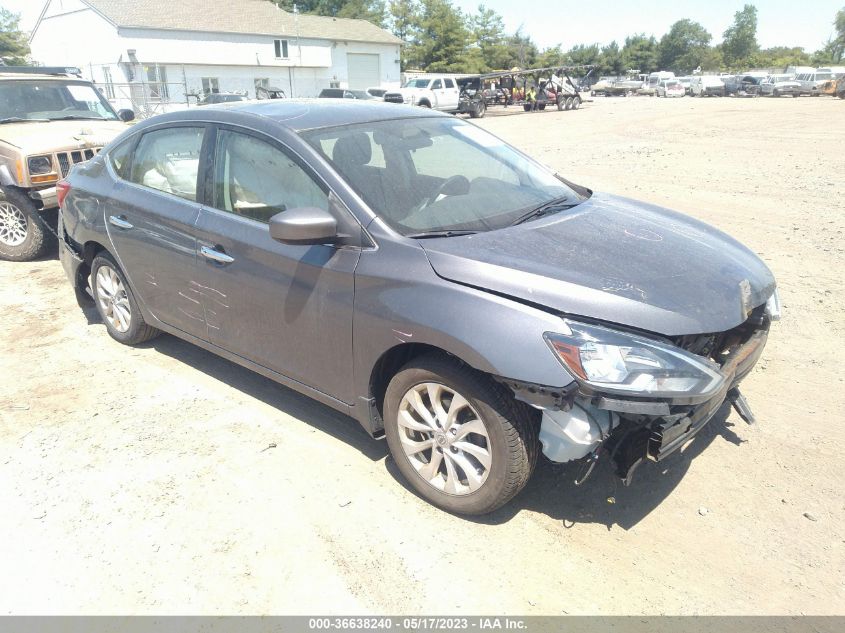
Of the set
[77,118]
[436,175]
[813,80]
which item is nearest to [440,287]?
[436,175]

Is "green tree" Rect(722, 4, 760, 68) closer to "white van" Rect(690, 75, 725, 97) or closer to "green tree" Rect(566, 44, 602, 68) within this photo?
"green tree" Rect(566, 44, 602, 68)

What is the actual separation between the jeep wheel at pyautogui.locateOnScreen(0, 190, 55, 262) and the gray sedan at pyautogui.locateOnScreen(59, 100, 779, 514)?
3.67 meters

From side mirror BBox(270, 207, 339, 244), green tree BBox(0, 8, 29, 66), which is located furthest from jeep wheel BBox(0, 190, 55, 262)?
green tree BBox(0, 8, 29, 66)

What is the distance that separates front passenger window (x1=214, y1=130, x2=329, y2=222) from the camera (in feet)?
11.0

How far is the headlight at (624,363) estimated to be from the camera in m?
2.50

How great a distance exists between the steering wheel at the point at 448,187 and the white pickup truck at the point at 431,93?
2963 centimetres

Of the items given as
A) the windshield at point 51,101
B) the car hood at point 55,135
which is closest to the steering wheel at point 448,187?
the car hood at point 55,135

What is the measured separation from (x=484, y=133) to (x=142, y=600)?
11.2 feet

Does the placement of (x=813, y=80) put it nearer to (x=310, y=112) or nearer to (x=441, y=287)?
(x=310, y=112)

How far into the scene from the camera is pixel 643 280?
110 inches

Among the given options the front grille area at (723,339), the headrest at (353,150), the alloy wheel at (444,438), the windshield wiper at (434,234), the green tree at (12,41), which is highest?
the green tree at (12,41)

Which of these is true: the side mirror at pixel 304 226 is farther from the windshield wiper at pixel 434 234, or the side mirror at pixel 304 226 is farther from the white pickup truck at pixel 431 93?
the white pickup truck at pixel 431 93

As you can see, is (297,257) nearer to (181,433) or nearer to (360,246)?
(360,246)
